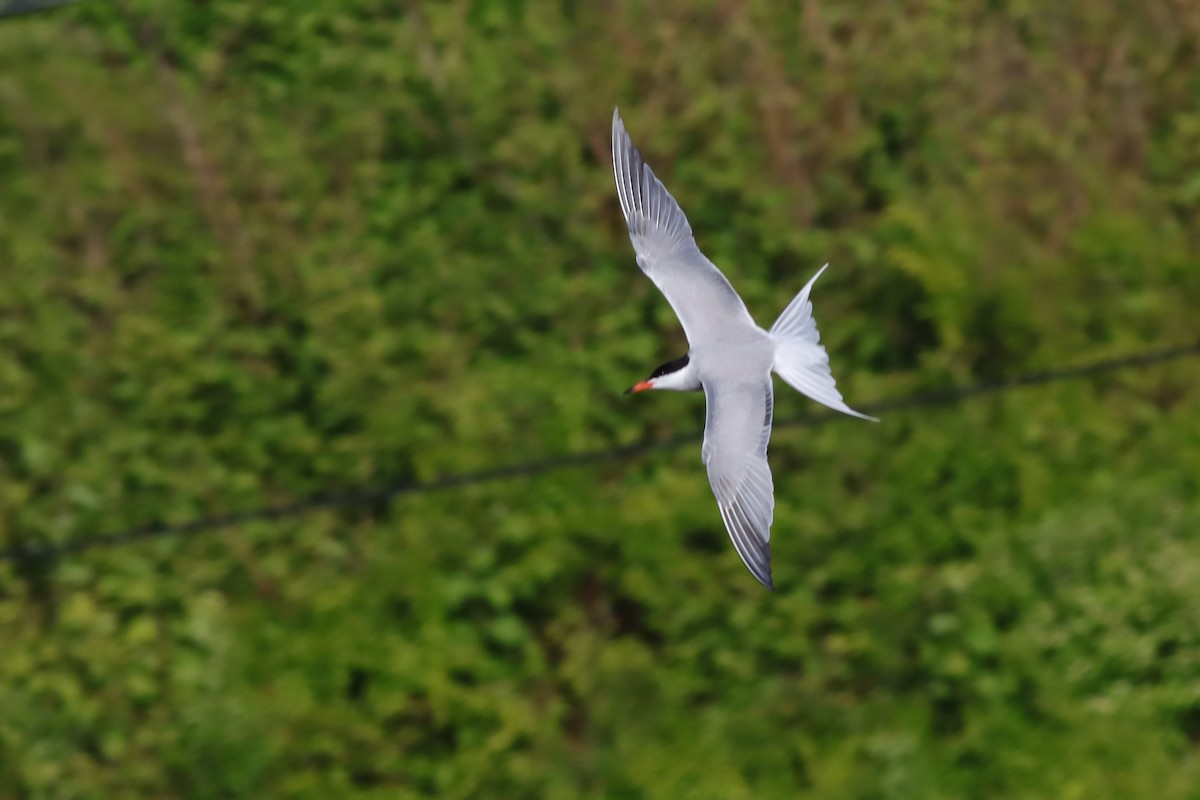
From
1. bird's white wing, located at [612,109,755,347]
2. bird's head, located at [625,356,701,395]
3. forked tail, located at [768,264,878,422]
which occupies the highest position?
bird's white wing, located at [612,109,755,347]

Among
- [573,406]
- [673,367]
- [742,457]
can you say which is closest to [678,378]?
[673,367]

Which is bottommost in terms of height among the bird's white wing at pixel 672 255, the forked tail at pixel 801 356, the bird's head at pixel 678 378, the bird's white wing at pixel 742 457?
the bird's white wing at pixel 742 457

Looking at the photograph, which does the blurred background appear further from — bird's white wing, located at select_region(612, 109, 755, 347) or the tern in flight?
the tern in flight

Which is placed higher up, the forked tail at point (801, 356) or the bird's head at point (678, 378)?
the forked tail at point (801, 356)

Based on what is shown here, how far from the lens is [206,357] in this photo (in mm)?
5719

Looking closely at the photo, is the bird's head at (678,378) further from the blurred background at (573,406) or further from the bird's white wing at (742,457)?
the blurred background at (573,406)

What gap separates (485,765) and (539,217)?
1777 mm

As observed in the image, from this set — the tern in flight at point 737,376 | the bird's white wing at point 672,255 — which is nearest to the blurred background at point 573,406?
the bird's white wing at point 672,255

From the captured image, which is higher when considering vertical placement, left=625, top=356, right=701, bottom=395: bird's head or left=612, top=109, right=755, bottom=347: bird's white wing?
left=612, top=109, right=755, bottom=347: bird's white wing

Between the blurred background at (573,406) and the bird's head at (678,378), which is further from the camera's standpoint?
the blurred background at (573,406)

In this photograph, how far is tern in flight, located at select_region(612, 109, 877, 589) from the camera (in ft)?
9.77

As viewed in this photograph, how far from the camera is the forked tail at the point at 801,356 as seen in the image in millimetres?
3012

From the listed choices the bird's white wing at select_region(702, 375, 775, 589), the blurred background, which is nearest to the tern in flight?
the bird's white wing at select_region(702, 375, 775, 589)

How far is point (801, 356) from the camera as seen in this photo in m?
3.08
